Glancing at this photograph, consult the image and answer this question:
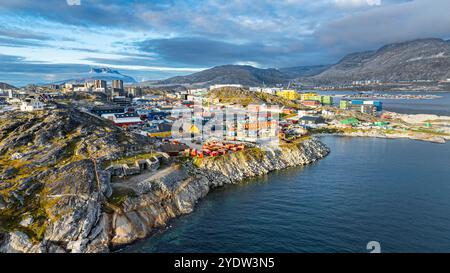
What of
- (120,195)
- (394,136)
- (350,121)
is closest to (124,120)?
(120,195)

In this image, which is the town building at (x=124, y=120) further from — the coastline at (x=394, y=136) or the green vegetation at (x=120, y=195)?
the coastline at (x=394, y=136)

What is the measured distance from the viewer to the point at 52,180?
84.4 ft

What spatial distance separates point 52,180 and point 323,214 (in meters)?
22.8

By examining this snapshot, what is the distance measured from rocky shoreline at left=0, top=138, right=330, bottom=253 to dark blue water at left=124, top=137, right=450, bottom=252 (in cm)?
141

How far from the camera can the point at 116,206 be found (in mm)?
24141

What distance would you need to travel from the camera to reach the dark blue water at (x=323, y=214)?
71.6 ft

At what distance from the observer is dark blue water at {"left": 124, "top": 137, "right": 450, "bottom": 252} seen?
2181 cm

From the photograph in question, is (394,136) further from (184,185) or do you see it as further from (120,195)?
(120,195)

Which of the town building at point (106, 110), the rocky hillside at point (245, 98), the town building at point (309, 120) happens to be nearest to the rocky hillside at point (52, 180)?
the town building at point (106, 110)

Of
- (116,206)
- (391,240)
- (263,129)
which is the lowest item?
(391,240)
